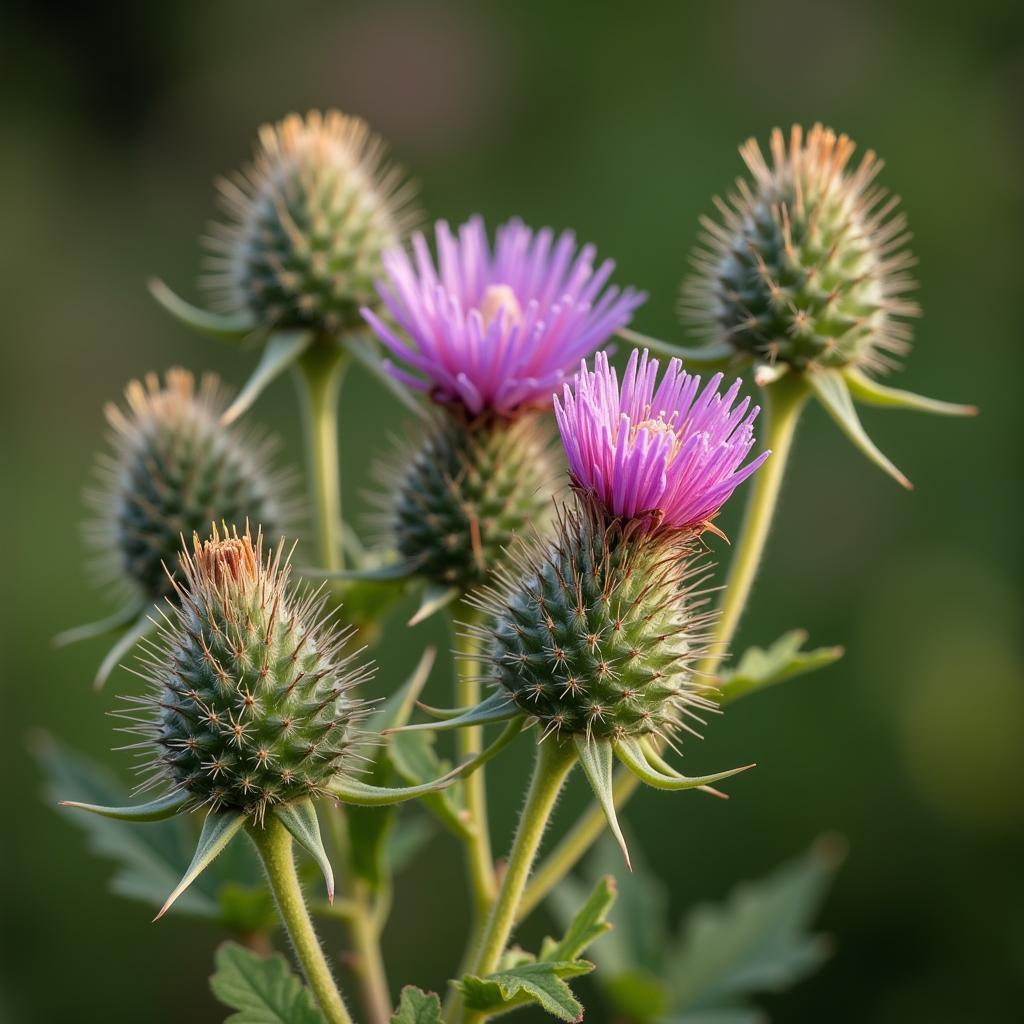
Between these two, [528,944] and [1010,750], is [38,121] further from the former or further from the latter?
[1010,750]

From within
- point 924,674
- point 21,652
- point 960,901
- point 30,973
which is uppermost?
point 924,674

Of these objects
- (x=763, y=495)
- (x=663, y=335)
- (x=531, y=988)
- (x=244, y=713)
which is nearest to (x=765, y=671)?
(x=763, y=495)

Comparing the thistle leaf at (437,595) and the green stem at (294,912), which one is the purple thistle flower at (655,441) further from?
the green stem at (294,912)

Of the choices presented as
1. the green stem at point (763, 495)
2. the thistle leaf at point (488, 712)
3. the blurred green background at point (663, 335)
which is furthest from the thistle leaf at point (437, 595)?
the blurred green background at point (663, 335)

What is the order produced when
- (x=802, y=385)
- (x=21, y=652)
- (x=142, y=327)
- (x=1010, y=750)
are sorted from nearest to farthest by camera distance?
(x=802, y=385), (x=1010, y=750), (x=21, y=652), (x=142, y=327)

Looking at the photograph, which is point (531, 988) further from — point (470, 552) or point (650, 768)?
point (470, 552)

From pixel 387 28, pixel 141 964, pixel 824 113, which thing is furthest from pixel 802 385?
pixel 387 28
